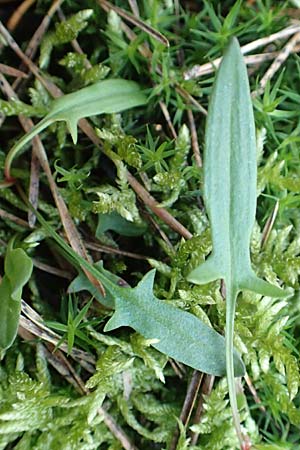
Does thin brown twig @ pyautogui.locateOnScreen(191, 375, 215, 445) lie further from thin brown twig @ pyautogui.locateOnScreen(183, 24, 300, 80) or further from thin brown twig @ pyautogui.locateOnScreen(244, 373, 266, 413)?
thin brown twig @ pyautogui.locateOnScreen(183, 24, 300, 80)

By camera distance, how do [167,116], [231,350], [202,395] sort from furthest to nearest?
[167,116], [202,395], [231,350]

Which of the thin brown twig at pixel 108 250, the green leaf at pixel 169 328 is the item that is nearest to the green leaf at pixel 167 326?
the green leaf at pixel 169 328

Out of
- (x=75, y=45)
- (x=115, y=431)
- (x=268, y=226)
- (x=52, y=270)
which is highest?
(x=75, y=45)

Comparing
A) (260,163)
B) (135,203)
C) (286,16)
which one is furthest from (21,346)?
(286,16)

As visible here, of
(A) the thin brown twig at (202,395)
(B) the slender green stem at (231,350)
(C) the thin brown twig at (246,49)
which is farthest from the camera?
(C) the thin brown twig at (246,49)

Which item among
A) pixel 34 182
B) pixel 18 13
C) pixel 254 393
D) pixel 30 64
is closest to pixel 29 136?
pixel 34 182

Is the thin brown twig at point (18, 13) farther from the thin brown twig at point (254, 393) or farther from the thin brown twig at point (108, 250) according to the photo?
the thin brown twig at point (254, 393)

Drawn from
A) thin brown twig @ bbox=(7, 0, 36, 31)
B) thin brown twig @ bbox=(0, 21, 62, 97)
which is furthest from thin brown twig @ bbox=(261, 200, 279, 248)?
thin brown twig @ bbox=(7, 0, 36, 31)

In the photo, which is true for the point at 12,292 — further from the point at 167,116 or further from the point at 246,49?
the point at 246,49
